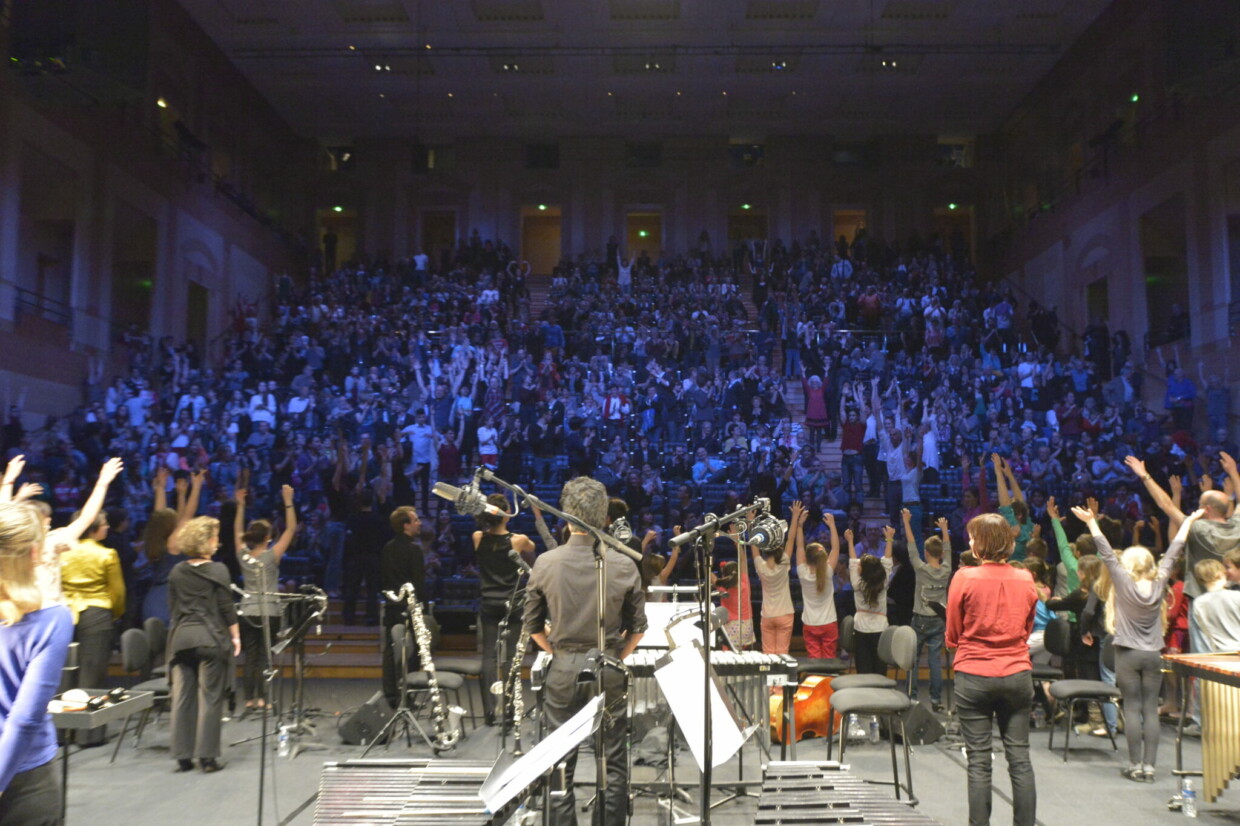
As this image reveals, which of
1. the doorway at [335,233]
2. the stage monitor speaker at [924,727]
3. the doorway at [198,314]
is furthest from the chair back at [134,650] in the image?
the doorway at [335,233]

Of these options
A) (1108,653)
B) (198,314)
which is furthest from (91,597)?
(198,314)

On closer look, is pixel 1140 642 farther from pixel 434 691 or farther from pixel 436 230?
pixel 436 230

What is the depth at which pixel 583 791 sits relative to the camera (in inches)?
213

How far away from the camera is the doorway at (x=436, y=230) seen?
78.7ft

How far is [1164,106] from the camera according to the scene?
51.8 ft

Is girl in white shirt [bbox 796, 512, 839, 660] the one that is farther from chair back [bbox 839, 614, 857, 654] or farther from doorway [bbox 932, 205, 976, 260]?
doorway [bbox 932, 205, 976, 260]

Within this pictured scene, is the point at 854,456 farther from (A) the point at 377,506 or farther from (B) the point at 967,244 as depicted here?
(B) the point at 967,244

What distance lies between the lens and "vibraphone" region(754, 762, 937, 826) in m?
3.51

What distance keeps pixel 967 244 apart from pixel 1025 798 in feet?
69.9

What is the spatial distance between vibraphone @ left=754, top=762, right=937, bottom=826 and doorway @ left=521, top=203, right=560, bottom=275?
20.9 metres

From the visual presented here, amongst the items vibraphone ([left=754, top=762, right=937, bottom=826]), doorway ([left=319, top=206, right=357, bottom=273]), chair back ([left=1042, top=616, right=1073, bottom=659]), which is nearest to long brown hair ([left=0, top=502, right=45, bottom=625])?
vibraphone ([left=754, top=762, right=937, bottom=826])

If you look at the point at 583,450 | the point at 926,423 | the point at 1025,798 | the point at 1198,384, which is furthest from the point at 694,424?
the point at 1025,798

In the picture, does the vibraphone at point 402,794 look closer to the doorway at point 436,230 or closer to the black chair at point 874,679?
the black chair at point 874,679

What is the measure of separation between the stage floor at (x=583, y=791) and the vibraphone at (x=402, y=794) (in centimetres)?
115
